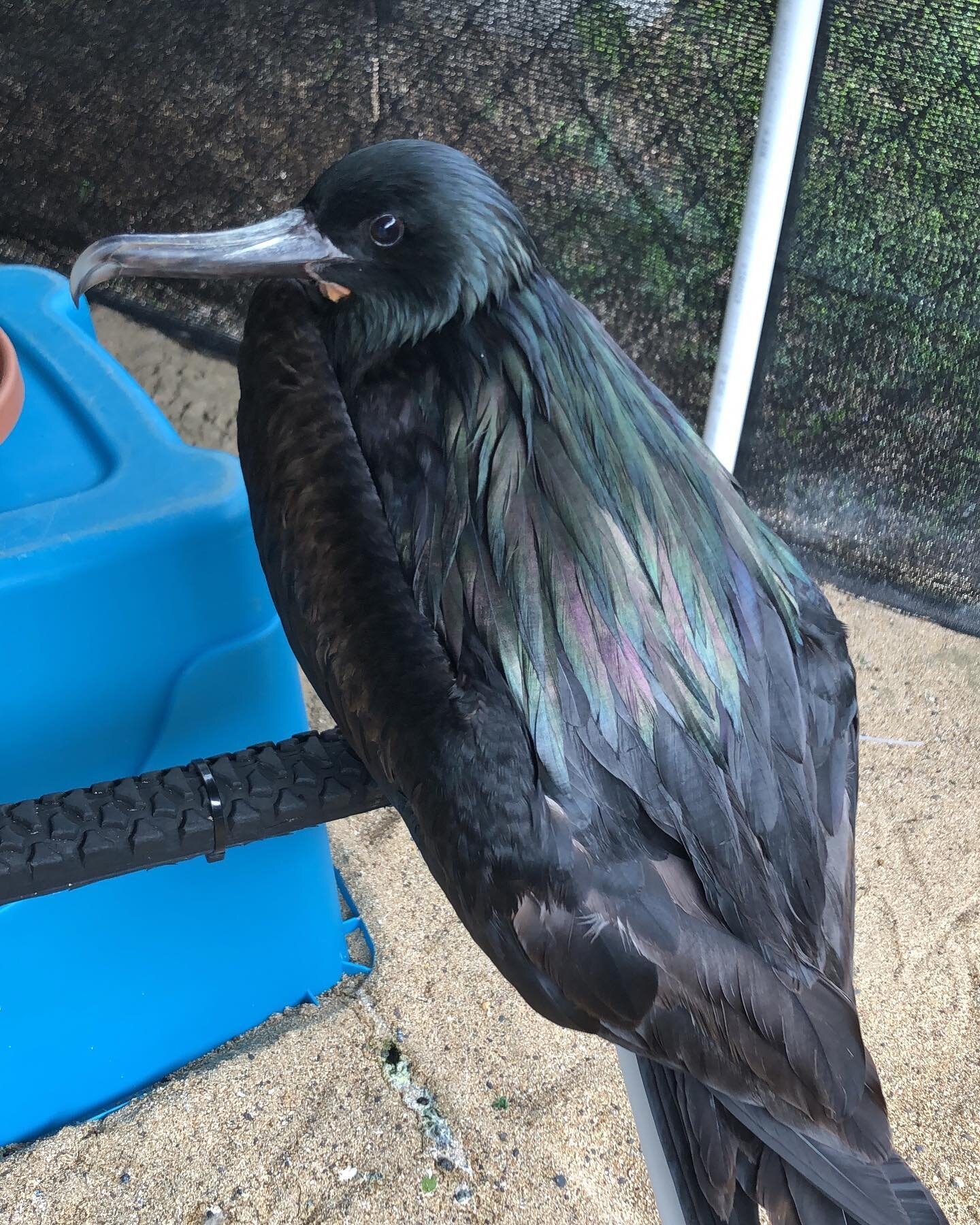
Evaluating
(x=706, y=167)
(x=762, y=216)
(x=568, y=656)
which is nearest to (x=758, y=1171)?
(x=568, y=656)

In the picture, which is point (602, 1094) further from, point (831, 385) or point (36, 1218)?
point (831, 385)

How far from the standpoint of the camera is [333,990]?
1194mm

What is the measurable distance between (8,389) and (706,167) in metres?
1.03

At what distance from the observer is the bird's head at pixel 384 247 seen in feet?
2.75

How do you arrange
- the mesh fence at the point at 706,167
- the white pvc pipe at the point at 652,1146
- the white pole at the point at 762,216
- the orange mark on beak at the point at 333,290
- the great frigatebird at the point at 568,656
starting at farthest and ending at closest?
the mesh fence at the point at 706,167 < the white pole at the point at 762,216 < the orange mark on beak at the point at 333,290 < the white pvc pipe at the point at 652,1146 < the great frigatebird at the point at 568,656

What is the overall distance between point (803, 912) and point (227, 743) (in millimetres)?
522

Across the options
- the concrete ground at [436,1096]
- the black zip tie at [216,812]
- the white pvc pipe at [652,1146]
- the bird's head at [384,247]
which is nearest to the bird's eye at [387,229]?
the bird's head at [384,247]

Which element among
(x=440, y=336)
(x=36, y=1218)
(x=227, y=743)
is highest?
(x=440, y=336)

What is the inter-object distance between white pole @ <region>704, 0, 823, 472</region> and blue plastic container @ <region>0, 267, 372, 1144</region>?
790mm

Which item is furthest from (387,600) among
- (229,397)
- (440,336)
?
(229,397)

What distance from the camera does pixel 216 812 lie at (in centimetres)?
83

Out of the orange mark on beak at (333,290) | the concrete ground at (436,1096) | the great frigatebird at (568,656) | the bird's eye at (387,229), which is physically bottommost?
the concrete ground at (436,1096)

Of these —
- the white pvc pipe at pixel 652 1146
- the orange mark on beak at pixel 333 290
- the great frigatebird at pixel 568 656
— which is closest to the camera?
the great frigatebird at pixel 568 656

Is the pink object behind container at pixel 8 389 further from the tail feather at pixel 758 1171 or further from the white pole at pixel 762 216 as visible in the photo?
the white pole at pixel 762 216
